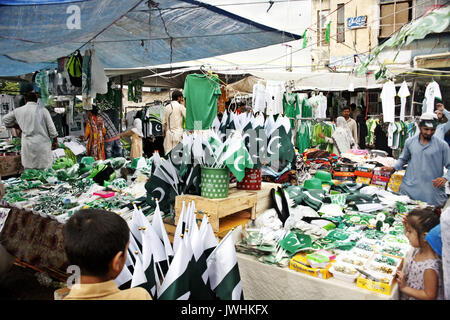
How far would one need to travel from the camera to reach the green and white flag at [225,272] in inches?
70.4

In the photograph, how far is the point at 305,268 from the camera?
193 centimetres

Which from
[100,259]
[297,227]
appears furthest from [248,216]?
[100,259]

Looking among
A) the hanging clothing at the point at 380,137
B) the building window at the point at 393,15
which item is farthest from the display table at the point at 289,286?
the building window at the point at 393,15

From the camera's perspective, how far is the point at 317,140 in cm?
833

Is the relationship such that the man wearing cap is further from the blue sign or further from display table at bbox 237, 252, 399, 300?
the blue sign

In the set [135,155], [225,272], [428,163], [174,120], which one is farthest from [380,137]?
[225,272]

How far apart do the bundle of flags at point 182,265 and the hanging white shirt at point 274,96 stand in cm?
537

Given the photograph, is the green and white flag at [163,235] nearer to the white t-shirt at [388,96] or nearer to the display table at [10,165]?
the display table at [10,165]

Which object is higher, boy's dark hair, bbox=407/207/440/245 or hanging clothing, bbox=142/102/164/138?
hanging clothing, bbox=142/102/164/138

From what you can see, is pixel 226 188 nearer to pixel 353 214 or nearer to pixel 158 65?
pixel 353 214

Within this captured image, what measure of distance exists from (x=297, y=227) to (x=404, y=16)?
1543 cm

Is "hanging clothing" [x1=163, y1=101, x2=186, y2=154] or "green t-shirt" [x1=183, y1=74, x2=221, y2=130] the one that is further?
"hanging clothing" [x1=163, y1=101, x2=186, y2=154]

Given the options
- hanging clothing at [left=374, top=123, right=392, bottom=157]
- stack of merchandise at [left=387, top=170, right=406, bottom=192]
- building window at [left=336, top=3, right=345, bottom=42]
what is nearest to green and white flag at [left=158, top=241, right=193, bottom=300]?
stack of merchandise at [left=387, top=170, right=406, bottom=192]

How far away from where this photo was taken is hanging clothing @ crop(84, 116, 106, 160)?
6.76 metres
